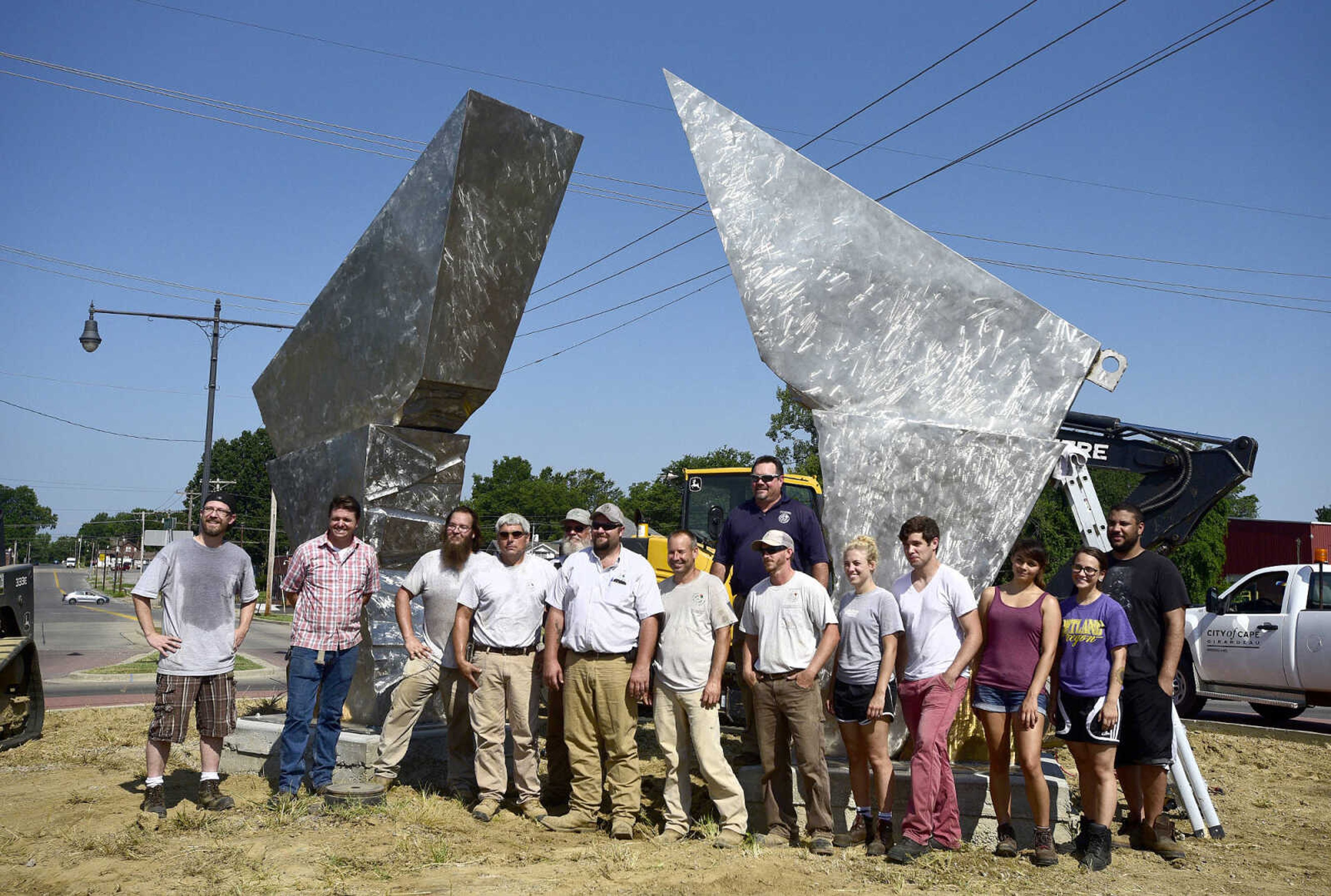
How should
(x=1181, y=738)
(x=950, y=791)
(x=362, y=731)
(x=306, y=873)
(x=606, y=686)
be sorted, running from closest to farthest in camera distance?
(x=306, y=873)
(x=950, y=791)
(x=606, y=686)
(x=1181, y=738)
(x=362, y=731)

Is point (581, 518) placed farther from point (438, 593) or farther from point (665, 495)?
point (665, 495)

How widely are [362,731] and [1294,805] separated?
6.17m

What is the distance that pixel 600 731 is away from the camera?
18.4 feet

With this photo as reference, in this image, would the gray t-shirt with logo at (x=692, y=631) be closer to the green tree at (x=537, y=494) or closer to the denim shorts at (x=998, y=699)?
the denim shorts at (x=998, y=699)

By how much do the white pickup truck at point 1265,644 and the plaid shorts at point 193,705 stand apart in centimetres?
897

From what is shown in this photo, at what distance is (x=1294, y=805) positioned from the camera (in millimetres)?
6820

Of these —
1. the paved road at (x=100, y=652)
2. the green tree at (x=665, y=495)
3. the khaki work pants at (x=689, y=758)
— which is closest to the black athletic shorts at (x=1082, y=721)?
the khaki work pants at (x=689, y=758)

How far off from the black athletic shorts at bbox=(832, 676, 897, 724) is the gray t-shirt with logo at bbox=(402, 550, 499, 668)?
7.16 feet

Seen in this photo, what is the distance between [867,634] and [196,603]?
12.0ft

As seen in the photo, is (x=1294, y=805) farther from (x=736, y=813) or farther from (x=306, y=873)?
(x=306, y=873)

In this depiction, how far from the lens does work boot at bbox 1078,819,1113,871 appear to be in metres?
4.98

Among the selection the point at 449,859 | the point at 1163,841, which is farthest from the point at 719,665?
the point at 1163,841

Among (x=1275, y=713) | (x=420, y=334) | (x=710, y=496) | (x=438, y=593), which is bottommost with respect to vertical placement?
(x=1275, y=713)

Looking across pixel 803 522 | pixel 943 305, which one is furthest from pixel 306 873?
pixel 943 305
